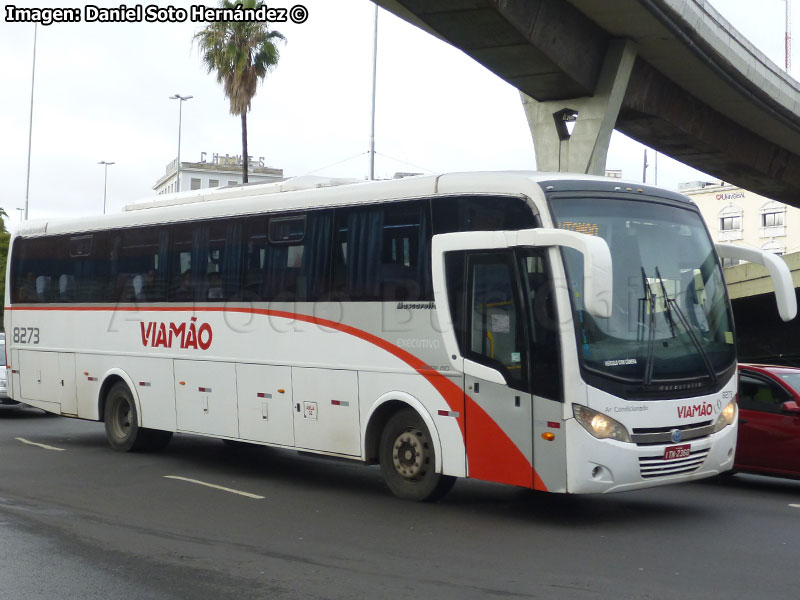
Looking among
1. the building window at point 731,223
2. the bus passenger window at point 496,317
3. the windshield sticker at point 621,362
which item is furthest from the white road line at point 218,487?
the building window at point 731,223

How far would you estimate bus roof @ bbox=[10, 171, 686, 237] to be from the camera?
10492mm

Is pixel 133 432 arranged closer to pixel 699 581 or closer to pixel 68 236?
pixel 68 236

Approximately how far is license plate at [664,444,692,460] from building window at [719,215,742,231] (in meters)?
86.7

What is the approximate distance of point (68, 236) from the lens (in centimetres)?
1697

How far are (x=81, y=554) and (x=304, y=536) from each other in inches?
75.1

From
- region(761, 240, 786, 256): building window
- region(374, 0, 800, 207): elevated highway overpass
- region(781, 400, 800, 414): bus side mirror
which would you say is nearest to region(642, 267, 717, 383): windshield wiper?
region(781, 400, 800, 414): bus side mirror

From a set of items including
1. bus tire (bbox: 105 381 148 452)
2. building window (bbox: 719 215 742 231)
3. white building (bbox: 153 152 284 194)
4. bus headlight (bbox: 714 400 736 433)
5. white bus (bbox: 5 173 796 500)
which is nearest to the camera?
white bus (bbox: 5 173 796 500)

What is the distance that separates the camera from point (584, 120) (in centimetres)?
2394

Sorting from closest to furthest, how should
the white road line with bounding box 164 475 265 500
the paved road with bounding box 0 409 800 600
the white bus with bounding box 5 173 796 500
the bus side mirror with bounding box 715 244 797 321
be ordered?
the paved road with bounding box 0 409 800 600 < the white bus with bounding box 5 173 796 500 < the bus side mirror with bounding box 715 244 797 321 < the white road line with bounding box 164 475 265 500

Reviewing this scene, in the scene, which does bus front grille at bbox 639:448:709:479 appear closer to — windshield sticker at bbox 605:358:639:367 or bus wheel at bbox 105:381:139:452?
windshield sticker at bbox 605:358:639:367

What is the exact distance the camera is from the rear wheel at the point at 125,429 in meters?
15.6

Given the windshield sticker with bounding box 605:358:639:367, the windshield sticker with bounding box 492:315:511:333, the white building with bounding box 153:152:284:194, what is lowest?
the windshield sticker with bounding box 605:358:639:367

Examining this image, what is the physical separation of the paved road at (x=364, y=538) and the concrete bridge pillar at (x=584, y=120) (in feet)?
37.0

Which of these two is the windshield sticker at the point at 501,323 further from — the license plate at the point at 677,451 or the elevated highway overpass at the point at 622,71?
the elevated highway overpass at the point at 622,71
